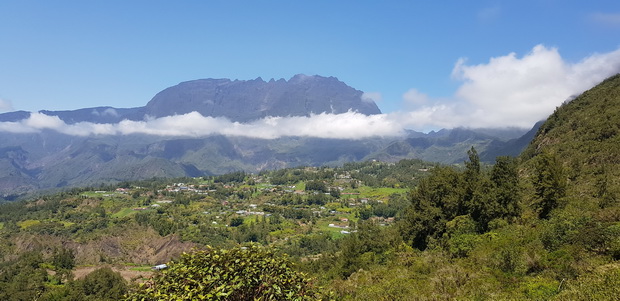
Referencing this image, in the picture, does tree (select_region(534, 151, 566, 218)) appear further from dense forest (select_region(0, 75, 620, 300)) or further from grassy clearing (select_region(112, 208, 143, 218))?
grassy clearing (select_region(112, 208, 143, 218))

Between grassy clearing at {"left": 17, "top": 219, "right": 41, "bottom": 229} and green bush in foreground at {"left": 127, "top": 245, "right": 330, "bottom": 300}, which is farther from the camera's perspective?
grassy clearing at {"left": 17, "top": 219, "right": 41, "bottom": 229}

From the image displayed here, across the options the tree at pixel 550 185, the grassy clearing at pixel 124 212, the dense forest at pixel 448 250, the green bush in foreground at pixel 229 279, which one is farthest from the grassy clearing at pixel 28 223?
the tree at pixel 550 185

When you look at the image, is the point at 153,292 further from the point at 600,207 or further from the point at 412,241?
the point at 412,241

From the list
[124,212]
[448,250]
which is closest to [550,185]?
[448,250]

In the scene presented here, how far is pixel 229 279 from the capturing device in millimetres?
10016

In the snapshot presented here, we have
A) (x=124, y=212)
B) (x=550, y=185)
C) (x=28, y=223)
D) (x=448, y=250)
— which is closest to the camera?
(x=550, y=185)

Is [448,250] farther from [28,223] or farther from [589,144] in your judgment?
[28,223]

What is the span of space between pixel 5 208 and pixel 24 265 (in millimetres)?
123921

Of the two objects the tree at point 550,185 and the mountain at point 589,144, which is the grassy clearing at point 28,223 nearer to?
the tree at point 550,185

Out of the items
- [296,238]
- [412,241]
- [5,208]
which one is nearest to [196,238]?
[296,238]

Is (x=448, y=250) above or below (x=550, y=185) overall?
below

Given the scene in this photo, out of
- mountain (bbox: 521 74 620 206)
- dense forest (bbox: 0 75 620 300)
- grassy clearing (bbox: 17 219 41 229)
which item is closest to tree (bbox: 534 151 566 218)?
dense forest (bbox: 0 75 620 300)

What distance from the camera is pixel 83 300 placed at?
2200 inches

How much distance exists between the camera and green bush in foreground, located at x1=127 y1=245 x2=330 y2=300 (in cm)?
959
